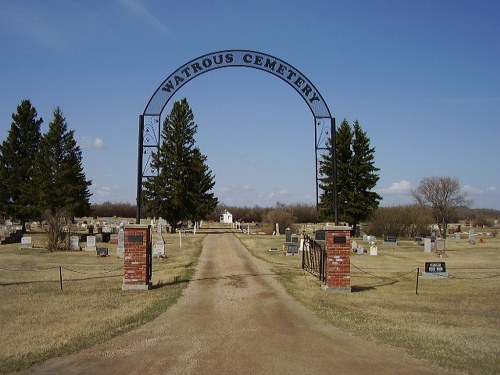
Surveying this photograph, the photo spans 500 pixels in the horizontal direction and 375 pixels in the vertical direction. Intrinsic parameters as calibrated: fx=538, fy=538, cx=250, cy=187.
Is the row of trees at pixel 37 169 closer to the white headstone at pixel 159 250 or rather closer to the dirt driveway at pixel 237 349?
the white headstone at pixel 159 250

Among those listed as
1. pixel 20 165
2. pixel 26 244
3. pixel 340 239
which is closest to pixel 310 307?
pixel 340 239

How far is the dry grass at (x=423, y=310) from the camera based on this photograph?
336 inches

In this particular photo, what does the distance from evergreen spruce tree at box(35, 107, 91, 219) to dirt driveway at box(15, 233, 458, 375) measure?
145ft

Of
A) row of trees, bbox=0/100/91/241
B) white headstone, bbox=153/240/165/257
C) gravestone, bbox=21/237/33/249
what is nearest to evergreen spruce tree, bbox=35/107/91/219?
row of trees, bbox=0/100/91/241

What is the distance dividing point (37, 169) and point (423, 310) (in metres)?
47.8

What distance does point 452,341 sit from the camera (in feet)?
30.6

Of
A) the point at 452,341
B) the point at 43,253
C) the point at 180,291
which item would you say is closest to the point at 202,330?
the point at 452,341

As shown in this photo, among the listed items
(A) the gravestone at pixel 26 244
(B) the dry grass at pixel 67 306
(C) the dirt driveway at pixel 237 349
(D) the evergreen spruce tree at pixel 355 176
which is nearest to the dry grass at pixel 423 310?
(C) the dirt driveway at pixel 237 349

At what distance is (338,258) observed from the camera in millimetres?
15539

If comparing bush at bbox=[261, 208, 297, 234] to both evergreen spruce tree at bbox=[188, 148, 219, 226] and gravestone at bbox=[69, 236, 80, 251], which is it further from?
gravestone at bbox=[69, 236, 80, 251]

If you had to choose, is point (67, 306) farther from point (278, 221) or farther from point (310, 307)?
point (278, 221)

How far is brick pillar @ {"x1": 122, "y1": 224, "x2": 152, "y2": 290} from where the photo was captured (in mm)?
15516

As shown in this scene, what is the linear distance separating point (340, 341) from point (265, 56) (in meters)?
10.1

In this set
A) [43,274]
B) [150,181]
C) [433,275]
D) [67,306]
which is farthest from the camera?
[150,181]
